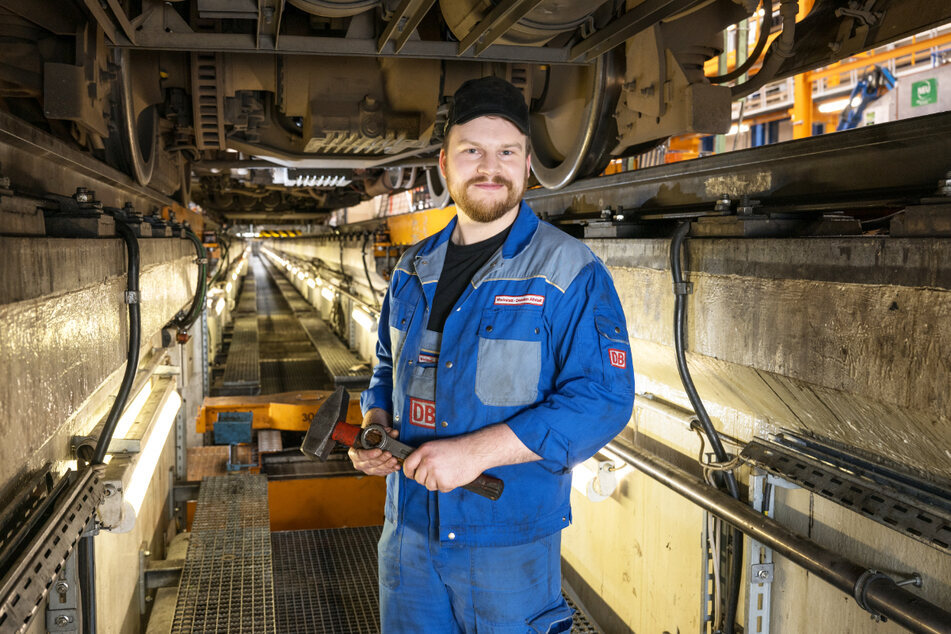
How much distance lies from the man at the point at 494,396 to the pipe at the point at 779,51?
1.58 meters

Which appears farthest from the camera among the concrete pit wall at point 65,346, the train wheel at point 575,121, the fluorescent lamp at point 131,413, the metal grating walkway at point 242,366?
the metal grating walkway at point 242,366

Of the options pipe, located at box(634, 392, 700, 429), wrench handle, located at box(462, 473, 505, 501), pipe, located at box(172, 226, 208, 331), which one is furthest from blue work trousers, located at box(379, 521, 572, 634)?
pipe, located at box(172, 226, 208, 331)

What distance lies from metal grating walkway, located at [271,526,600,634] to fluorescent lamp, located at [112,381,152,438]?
136 cm

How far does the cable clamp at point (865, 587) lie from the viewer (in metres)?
1.83

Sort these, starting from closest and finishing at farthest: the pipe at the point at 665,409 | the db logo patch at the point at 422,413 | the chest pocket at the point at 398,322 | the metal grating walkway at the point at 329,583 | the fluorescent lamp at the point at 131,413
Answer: the db logo patch at the point at 422,413 < the chest pocket at the point at 398,322 < the pipe at the point at 665,409 < the fluorescent lamp at the point at 131,413 < the metal grating walkway at the point at 329,583

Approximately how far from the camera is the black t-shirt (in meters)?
2.07

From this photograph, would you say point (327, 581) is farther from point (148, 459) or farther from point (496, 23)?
point (496, 23)

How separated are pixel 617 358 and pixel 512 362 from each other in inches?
9.9

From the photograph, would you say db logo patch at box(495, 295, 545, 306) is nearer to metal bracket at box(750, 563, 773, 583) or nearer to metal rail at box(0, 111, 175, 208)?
metal bracket at box(750, 563, 773, 583)

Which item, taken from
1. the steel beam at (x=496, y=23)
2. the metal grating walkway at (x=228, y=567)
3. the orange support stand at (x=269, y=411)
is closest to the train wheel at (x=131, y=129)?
the steel beam at (x=496, y=23)

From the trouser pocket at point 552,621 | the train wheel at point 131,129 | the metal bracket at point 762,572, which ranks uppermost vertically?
the train wheel at point 131,129

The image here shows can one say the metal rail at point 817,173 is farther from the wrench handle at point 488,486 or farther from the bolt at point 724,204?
the wrench handle at point 488,486

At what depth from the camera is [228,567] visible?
156 inches

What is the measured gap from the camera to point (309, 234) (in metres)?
18.2
